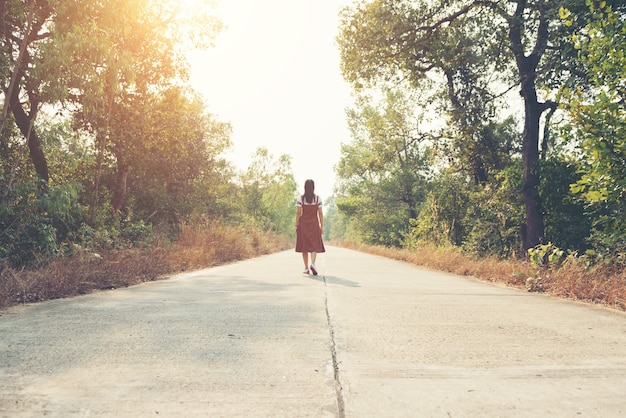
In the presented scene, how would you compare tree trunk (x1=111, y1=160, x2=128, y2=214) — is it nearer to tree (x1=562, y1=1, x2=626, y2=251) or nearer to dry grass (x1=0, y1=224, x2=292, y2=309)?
dry grass (x1=0, y1=224, x2=292, y2=309)

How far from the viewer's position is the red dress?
9492 mm

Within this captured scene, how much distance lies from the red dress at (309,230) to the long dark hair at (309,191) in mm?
92

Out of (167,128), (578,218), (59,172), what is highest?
(167,128)

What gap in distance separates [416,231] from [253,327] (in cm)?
1777

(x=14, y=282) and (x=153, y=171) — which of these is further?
(x=153, y=171)

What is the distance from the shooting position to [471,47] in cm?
1118

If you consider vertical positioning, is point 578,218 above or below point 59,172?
below

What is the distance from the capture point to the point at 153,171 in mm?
19016

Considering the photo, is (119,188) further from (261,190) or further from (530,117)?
(261,190)

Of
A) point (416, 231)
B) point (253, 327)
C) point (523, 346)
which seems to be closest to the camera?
point (523, 346)

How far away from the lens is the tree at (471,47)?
33.0 ft

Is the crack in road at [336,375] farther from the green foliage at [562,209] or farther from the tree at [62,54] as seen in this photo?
the green foliage at [562,209]

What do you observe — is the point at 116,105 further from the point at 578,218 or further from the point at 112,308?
the point at 578,218

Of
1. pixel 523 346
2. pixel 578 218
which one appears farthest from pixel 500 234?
pixel 523 346
